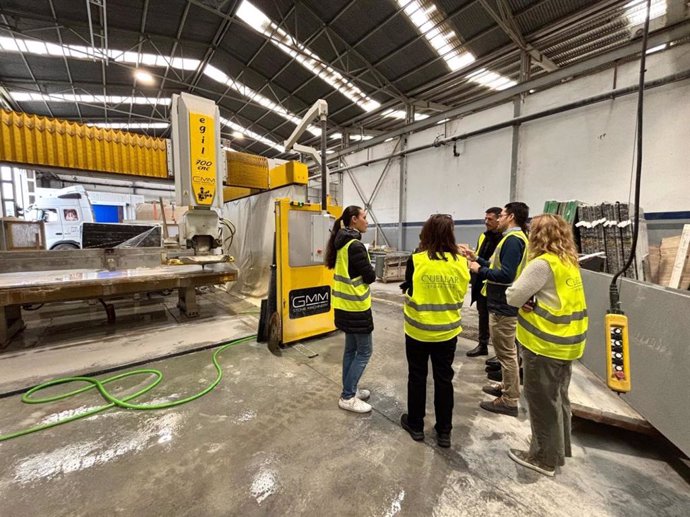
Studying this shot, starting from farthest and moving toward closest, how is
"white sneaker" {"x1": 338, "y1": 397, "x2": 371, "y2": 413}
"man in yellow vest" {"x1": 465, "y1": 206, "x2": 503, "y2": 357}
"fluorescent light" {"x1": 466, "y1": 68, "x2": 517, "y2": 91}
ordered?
1. "fluorescent light" {"x1": 466, "y1": 68, "x2": 517, "y2": 91}
2. "man in yellow vest" {"x1": 465, "y1": 206, "x2": 503, "y2": 357}
3. "white sneaker" {"x1": 338, "y1": 397, "x2": 371, "y2": 413}

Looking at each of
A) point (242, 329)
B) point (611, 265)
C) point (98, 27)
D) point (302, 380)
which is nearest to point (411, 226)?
point (611, 265)

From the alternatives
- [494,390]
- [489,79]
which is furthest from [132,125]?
[494,390]

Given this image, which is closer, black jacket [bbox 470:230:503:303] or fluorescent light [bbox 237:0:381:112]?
black jacket [bbox 470:230:503:303]

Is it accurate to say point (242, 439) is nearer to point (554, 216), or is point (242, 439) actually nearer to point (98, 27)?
point (554, 216)

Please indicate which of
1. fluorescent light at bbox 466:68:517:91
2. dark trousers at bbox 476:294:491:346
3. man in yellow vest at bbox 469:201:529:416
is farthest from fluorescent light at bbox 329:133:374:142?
man in yellow vest at bbox 469:201:529:416

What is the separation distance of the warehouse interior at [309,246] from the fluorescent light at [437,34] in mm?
50

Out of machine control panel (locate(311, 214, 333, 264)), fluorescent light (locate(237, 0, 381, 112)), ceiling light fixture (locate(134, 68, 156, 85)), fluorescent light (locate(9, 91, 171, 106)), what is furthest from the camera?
fluorescent light (locate(9, 91, 171, 106))

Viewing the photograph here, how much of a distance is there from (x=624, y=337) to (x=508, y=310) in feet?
2.95

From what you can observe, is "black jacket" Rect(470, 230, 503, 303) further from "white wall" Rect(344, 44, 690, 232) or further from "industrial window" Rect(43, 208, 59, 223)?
"industrial window" Rect(43, 208, 59, 223)

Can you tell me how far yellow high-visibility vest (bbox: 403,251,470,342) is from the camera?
165cm

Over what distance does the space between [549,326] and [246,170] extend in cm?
455

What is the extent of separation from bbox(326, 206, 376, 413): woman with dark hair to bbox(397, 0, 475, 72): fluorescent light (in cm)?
484

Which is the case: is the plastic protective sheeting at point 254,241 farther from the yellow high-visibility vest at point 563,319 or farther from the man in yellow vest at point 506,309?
the yellow high-visibility vest at point 563,319

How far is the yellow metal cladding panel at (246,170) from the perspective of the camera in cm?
454
